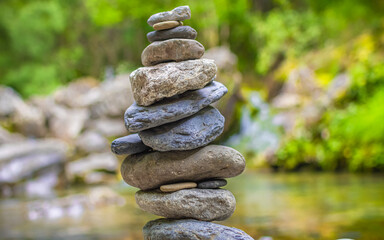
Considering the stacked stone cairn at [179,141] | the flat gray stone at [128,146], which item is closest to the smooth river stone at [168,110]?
the stacked stone cairn at [179,141]

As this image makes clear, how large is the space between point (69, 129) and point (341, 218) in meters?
12.6

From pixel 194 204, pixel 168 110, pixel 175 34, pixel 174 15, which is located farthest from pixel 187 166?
pixel 174 15

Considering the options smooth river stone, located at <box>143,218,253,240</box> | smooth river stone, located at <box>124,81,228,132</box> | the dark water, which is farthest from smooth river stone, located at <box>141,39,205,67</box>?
the dark water

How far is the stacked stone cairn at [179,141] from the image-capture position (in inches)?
137

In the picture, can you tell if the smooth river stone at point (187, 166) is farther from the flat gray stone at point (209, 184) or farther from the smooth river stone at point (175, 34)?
the smooth river stone at point (175, 34)

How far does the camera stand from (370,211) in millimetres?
6223

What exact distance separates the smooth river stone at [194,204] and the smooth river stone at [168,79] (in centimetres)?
77

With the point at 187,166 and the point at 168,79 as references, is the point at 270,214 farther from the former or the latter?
the point at 168,79

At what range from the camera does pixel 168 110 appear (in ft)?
11.4

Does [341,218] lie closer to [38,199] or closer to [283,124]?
[38,199]

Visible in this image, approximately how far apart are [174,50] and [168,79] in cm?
31

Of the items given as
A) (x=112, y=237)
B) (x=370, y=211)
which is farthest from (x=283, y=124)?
(x=112, y=237)

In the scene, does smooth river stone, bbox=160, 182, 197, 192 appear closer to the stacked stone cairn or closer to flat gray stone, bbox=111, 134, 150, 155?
the stacked stone cairn

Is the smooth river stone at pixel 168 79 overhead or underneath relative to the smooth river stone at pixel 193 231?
overhead
